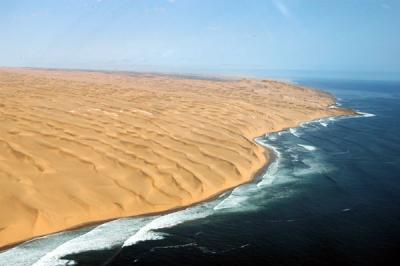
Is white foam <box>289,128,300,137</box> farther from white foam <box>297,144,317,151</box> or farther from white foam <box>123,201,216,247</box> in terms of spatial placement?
white foam <box>123,201,216,247</box>

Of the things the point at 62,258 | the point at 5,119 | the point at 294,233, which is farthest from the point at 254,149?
the point at 62,258

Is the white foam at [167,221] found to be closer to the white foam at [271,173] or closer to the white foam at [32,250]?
the white foam at [32,250]

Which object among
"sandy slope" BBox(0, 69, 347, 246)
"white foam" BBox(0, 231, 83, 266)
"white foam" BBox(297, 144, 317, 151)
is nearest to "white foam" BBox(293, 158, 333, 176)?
"sandy slope" BBox(0, 69, 347, 246)

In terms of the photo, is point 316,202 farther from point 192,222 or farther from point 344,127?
point 344,127

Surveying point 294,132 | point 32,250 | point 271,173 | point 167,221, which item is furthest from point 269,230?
point 294,132

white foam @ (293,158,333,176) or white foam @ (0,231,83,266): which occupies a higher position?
white foam @ (0,231,83,266)

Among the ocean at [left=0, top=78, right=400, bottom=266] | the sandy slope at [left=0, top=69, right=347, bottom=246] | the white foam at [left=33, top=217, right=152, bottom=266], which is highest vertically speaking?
the sandy slope at [left=0, top=69, right=347, bottom=246]

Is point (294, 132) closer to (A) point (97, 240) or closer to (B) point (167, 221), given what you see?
(B) point (167, 221)
